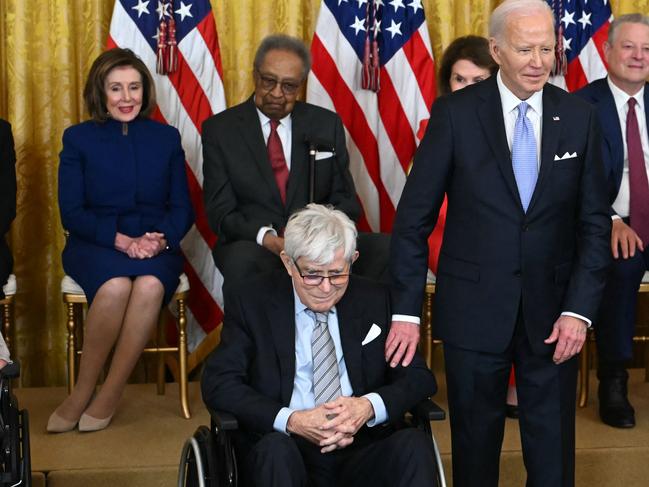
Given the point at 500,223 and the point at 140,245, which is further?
the point at 140,245

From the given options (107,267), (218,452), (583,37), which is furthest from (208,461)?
(583,37)

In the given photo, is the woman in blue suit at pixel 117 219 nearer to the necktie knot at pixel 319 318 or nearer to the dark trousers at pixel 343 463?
the necktie knot at pixel 319 318

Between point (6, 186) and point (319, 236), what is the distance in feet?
6.77

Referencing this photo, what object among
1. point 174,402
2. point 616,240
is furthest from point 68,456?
point 616,240

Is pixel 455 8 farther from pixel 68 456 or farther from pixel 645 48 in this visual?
pixel 68 456

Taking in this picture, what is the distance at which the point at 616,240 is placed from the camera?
4582 millimetres

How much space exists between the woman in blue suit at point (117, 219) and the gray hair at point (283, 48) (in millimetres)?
485

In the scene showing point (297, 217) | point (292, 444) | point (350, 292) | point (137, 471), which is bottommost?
point (137, 471)

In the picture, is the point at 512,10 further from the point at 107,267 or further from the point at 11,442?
the point at 107,267

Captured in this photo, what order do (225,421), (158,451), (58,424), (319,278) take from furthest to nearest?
(58,424), (158,451), (319,278), (225,421)

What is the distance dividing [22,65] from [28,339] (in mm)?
1295

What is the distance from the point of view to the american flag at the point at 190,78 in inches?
204

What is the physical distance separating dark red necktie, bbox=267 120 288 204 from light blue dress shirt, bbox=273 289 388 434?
1.58 metres

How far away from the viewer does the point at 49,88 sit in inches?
207
